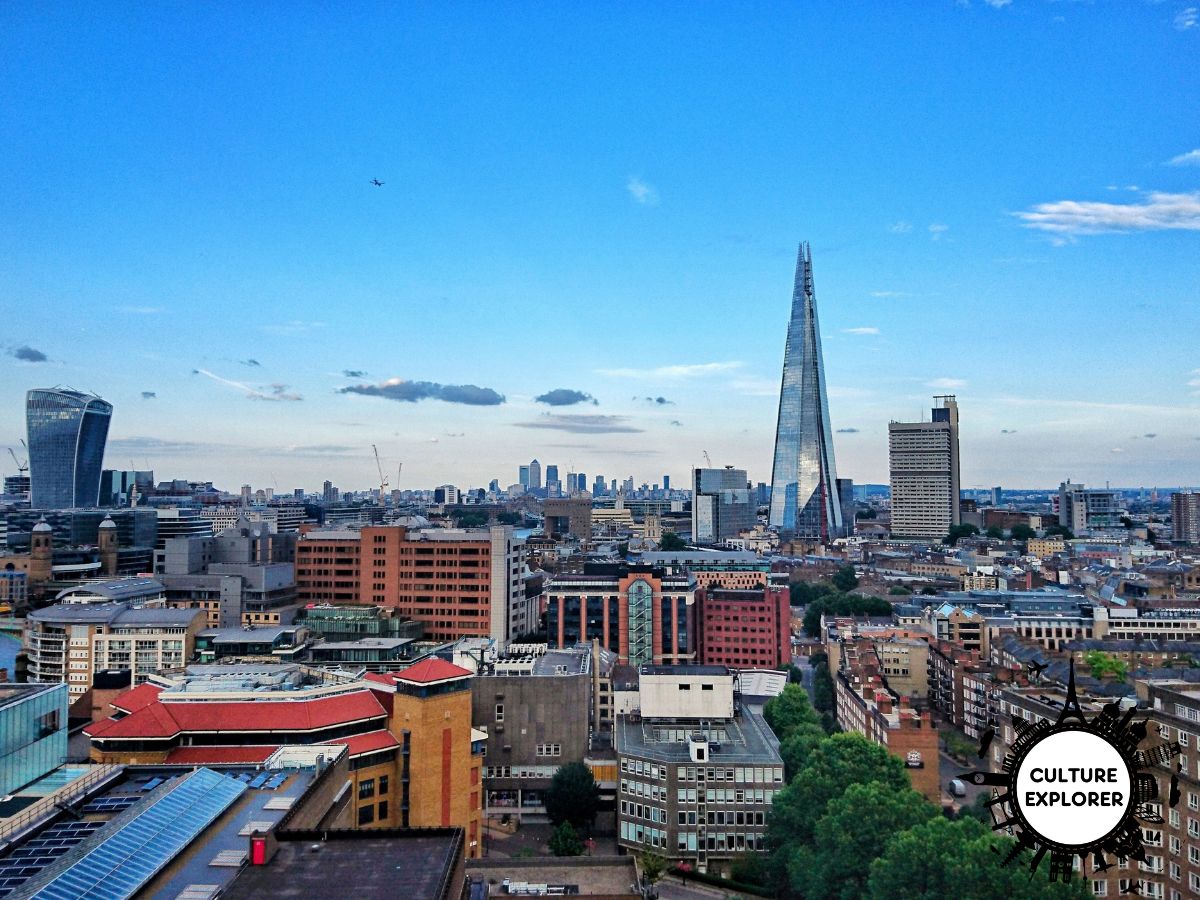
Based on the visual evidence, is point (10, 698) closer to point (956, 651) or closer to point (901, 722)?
point (901, 722)

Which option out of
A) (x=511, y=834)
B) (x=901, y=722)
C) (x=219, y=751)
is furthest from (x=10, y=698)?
(x=901, y=722)

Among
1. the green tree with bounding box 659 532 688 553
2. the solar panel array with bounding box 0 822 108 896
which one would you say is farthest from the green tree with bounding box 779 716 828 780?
the green tree with bounding box 659 532 688 553

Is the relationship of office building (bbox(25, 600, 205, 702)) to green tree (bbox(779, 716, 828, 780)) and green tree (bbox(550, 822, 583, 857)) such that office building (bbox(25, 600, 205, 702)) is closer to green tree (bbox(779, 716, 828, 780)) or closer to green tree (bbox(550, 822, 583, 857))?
green tree (bbox(550, 822, 583, 857))

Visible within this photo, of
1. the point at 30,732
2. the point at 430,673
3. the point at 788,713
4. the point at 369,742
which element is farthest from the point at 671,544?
the point at 30,732

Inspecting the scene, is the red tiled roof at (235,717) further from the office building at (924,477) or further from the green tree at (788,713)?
the office building at (924,477)

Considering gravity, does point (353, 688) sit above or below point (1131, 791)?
below

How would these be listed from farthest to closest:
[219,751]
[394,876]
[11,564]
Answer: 1. [11,564]
2. [219,751]
3. [394,876]

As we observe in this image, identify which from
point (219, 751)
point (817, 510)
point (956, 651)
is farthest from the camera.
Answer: point (817, 510)
